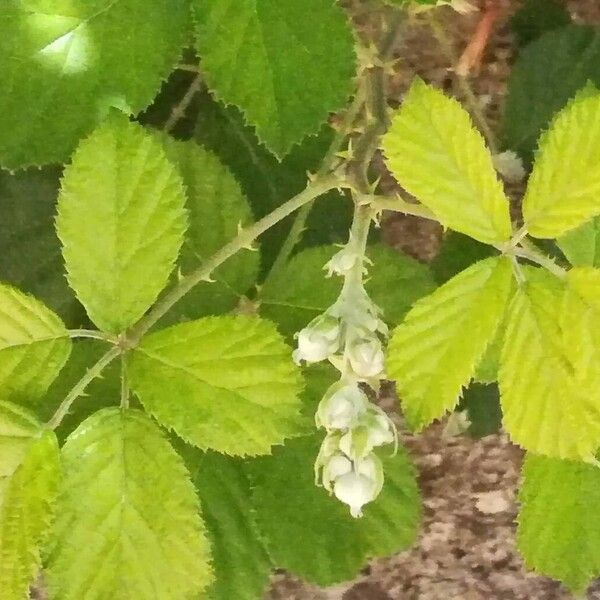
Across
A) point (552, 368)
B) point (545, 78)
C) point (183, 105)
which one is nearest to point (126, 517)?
point (552, 368)

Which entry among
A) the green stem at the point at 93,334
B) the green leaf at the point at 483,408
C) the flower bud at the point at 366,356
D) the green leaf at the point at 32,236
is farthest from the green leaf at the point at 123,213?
the green leaf at the point at 483,408

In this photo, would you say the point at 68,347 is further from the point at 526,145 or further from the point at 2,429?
the point at 526,145

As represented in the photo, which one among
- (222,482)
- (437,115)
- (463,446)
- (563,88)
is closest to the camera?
(437,115)

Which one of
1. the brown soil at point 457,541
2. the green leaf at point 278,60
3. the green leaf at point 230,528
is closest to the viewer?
the green leaf at point 278,60

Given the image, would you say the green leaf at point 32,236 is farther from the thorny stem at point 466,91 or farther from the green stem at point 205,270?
the thorny stem at point 466,91

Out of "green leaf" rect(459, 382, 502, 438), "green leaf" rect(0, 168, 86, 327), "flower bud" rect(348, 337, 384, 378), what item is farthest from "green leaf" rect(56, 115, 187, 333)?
"green leaf" rect(459, 382, 502, 438)

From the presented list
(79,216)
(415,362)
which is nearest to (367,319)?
(415,362)

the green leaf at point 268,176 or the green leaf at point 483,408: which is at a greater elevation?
the green leaf at point 268,176
